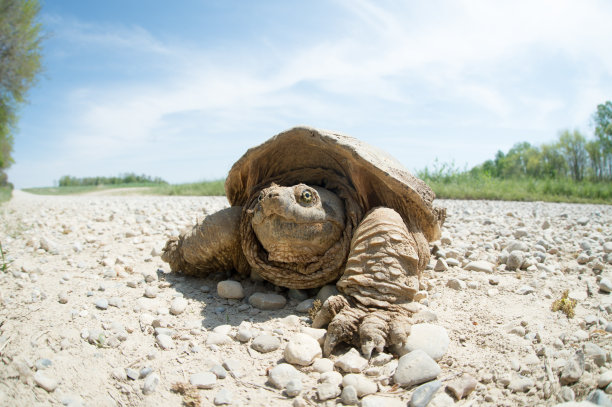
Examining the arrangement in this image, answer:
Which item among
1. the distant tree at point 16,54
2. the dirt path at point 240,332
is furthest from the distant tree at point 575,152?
the distant tree at point 16,54

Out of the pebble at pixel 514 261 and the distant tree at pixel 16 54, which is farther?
the distant tree at pixel 16 54

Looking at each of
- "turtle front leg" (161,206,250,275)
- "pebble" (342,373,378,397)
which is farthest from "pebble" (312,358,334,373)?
"turtle front leg" (161,206,250,275)

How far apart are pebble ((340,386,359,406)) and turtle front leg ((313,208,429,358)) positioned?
317 millimetres

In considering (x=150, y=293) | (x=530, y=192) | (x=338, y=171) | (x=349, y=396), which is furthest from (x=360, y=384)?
(x=530, y=192)

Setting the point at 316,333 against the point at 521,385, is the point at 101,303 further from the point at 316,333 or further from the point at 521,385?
the point at 521,385

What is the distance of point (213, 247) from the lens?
10.3 feet

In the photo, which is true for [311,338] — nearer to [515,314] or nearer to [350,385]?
[350,385]

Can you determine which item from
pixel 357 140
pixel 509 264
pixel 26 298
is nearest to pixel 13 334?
pixel 26 298

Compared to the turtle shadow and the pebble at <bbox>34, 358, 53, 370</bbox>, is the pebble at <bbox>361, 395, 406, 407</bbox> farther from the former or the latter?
the pebble at <bbox>34, 358, 53, 370</bbox>

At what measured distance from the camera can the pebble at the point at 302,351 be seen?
200cm

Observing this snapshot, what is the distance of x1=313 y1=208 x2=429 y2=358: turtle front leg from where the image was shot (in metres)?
2.09

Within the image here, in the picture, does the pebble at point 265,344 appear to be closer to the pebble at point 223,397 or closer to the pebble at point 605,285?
the pebble at point 223,397

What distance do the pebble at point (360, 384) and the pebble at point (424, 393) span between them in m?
0.19

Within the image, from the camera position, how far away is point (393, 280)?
229cm
